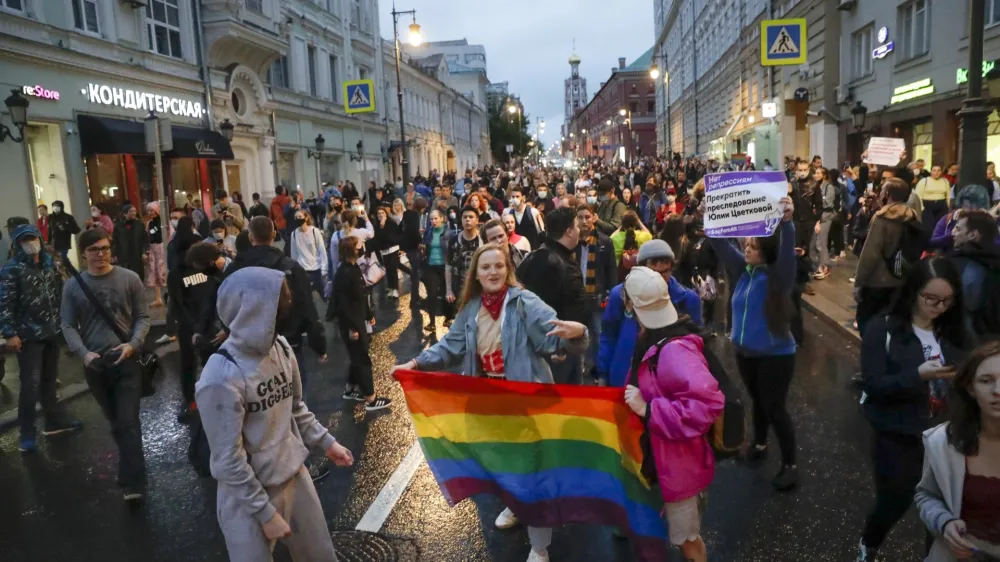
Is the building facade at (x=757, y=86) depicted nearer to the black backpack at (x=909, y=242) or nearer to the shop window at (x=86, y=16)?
the black backpack at (x=909, y=242)

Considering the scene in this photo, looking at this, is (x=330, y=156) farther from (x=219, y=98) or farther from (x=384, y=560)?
(x=384, y=560)

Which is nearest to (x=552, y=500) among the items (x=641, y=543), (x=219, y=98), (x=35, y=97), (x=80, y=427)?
(x=641, y=543)

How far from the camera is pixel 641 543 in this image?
11.9 feet

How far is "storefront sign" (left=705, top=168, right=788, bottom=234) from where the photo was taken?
5.35 meters

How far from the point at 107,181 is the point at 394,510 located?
1701 cm

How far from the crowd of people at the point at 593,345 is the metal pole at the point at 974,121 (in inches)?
26.5

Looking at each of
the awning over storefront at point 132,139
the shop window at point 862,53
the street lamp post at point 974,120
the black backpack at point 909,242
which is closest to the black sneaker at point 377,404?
the black backpack at point 909,242

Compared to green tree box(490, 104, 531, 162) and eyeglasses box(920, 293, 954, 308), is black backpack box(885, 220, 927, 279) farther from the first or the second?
green tree box(490, 104, 531, 162)

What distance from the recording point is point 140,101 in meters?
19.7

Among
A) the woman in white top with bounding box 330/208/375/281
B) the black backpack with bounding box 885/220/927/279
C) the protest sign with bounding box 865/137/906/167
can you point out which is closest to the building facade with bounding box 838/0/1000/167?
the protest sign with bounding box 865/137/906/167

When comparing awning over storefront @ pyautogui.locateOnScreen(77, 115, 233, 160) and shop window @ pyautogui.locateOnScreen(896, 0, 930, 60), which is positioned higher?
shop window @ pyautogui.locateOnScreen(896, 0, 930, 60)

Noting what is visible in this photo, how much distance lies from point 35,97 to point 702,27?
46446 mm

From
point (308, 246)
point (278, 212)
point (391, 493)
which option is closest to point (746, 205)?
point (391, 493)

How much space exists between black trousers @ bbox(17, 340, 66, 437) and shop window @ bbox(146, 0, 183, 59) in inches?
636
